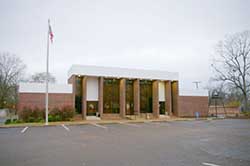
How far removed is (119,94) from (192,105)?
13.0 meters

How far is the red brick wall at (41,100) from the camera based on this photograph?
29.7 m

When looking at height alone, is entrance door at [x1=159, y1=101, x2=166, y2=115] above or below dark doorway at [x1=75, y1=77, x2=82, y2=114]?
below

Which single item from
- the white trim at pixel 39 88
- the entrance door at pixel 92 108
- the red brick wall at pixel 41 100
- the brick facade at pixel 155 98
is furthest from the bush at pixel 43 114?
the brick facade at pixel 155 98

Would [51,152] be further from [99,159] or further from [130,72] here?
[130,72]

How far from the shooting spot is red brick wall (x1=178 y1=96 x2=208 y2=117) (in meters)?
38.1

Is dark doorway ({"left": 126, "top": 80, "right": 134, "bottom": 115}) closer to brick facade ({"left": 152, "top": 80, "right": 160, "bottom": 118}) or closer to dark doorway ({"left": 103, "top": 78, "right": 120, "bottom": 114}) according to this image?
dark doorway ({"left": 103, "top": 78, "right": 120, "bottom": 114})

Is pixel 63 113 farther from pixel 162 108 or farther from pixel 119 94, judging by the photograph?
pixel 162 108

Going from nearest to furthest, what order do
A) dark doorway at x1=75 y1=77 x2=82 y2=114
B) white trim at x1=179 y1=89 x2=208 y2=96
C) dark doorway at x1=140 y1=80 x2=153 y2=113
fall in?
dark doorway at x1=75 y1=77 x2=82 y2=114 → dark doorway at x1=140 y1=80 x2=153 y2=113 → white trim at x1=179 y1=89 x2=208 y2=96

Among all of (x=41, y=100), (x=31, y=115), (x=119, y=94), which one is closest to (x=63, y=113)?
(x=41, y=100)

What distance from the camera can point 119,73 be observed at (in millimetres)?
34469

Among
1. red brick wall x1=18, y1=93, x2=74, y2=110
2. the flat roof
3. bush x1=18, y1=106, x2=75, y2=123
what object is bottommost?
bush x1=18, y1=106, x2=75, y2=123

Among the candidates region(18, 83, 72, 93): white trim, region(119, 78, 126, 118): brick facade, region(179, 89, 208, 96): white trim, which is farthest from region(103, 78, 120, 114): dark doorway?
region(179, 89, 208, 96): white trim

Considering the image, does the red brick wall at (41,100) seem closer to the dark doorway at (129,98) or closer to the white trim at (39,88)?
the white trim at (39,88)

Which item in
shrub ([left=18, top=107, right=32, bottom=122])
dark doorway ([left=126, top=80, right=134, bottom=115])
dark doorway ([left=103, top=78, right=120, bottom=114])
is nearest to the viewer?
shrub ([left=18, top=107, right=32, bottom=122])
